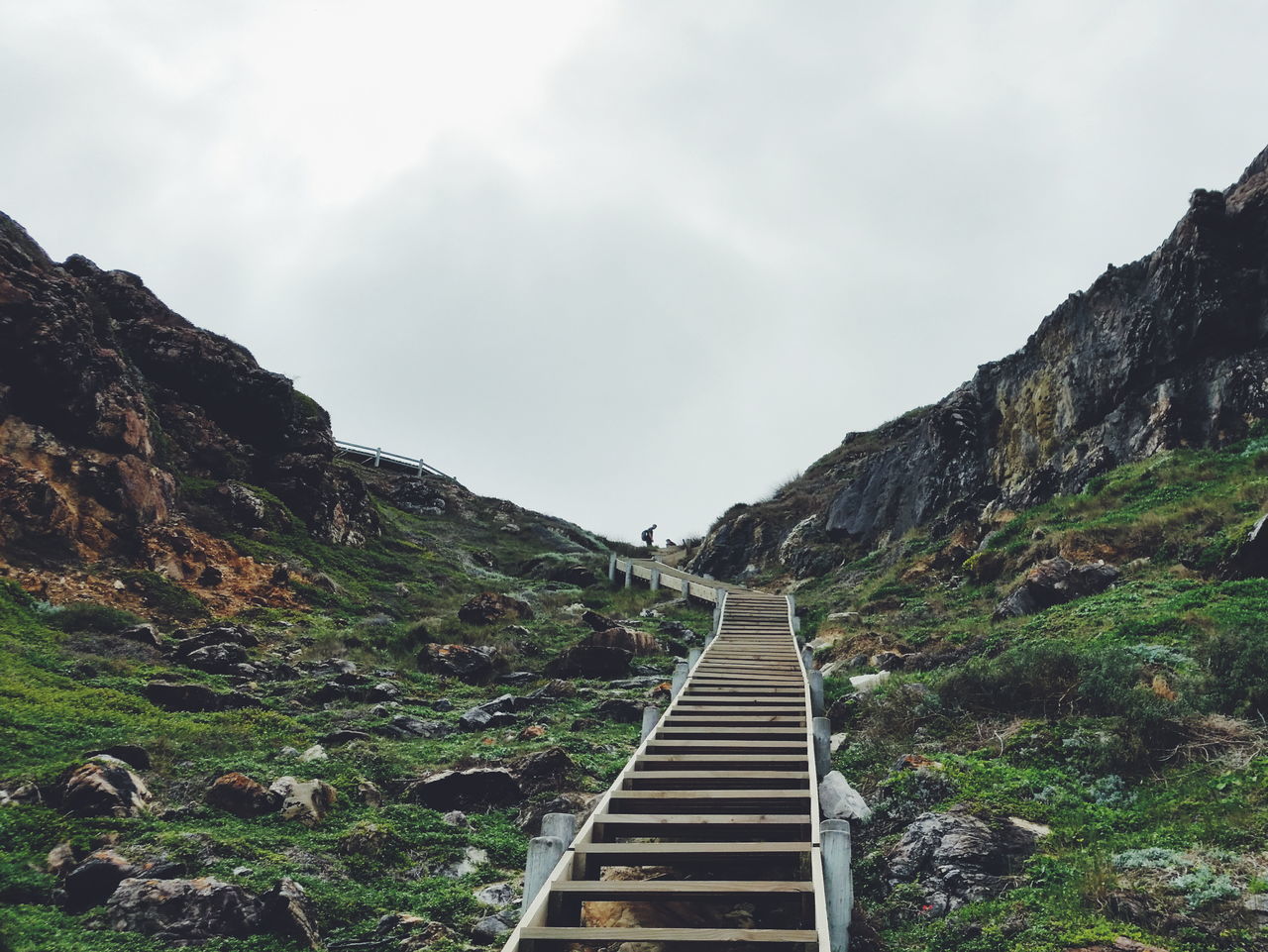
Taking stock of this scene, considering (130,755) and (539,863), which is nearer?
(539,863)

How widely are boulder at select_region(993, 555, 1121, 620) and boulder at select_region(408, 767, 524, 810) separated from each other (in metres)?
10.1

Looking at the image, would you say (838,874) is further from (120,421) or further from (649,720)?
(120,421)

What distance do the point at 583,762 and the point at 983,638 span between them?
7.39 meters

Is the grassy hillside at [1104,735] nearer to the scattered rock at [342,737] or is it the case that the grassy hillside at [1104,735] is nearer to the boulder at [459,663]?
the scattered rock at [342,737]

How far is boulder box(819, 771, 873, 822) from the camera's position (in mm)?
7492

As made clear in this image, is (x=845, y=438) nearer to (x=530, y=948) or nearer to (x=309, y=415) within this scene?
(x=309, y=415)

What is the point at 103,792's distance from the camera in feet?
23.6

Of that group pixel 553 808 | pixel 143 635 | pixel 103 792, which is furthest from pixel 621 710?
pixel 143 635

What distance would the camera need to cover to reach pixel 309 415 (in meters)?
31.7

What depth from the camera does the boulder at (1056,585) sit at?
547 inches

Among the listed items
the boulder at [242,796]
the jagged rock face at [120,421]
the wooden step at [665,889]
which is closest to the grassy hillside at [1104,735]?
the wooden step at [665,889]

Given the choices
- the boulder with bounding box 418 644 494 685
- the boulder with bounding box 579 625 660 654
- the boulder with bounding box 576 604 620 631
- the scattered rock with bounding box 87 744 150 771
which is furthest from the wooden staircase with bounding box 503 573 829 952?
the boulder with bounding box 576 604 620 631

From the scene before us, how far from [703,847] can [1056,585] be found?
38.0 feet

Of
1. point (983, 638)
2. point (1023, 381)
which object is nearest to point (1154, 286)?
point (1023, 381)
